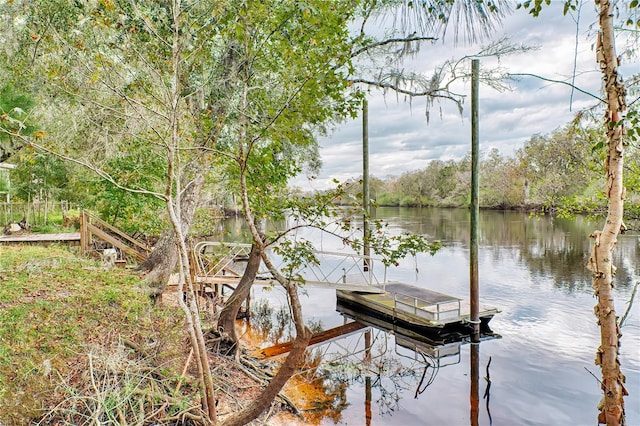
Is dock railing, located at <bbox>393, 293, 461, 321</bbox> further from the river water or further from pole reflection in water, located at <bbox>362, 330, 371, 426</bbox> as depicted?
pole reflection in water, located at <bbox>362, 330, 371, 426</bbox>

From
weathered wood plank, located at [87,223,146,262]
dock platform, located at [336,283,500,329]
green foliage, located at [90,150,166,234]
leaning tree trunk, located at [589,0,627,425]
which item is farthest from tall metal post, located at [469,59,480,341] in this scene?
weathered wood plank, located at [87,223,146,262]

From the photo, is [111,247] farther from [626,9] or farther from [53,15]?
[626,9]

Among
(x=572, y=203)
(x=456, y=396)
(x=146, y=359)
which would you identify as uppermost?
(x=572, y=203)

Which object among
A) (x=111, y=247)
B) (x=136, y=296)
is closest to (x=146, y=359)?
(x=136, y=296)

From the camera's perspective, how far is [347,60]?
3400mm

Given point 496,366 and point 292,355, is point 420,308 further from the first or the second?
point 292,355

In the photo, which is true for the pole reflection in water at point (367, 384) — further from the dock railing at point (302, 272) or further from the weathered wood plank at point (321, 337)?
the dock railing at point (302, 272)

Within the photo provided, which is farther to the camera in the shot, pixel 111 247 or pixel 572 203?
pixel 111 247

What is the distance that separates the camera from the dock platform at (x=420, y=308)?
33.2 ft

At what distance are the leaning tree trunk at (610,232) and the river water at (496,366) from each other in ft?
0.69

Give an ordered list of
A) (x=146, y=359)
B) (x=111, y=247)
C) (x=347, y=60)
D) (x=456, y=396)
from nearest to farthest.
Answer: (x=347, y=60) < (x=146, y=359) < (x=456, y=396) < (x=111, y=247)

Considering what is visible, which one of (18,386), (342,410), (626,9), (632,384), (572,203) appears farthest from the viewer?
(632,384)

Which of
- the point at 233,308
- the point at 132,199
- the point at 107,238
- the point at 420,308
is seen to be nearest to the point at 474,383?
the point at 420,308

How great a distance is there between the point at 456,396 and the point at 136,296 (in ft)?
19.8
